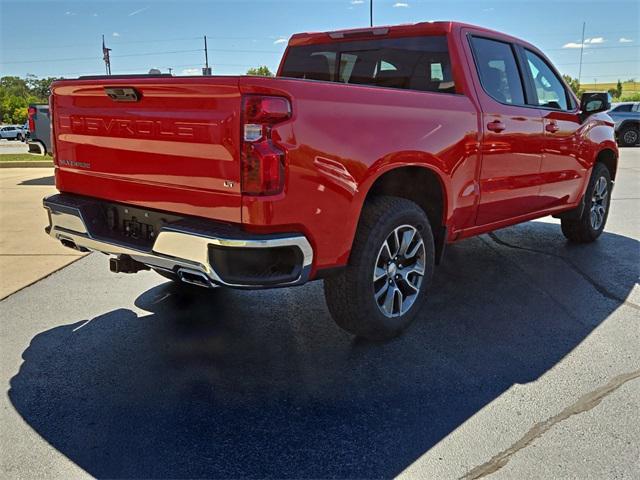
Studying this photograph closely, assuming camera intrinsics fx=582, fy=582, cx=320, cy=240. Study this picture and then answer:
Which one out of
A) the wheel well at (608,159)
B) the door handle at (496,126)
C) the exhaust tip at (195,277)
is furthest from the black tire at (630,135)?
the exhaust tip at (195,277)

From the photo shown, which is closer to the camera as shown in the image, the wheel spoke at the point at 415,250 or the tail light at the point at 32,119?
the wheel spoke at the point at 415,250

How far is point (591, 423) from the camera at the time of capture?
2713mm

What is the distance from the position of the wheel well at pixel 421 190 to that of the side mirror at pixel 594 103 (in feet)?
7.82

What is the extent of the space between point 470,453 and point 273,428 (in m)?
0.88

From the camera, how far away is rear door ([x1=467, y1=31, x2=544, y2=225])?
4.14m

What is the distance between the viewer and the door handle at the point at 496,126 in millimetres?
4090

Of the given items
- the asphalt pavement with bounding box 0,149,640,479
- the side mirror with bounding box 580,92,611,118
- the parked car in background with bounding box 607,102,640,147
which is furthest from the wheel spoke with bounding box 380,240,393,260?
the parked car in background with bounding box 607,102,640,147

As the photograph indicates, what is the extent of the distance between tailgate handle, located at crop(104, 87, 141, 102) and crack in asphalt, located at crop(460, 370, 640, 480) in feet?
7.86

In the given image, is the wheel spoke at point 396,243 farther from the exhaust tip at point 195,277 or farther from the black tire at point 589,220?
the black tire at point 589,220

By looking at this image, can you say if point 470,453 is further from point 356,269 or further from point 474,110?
point 474,110

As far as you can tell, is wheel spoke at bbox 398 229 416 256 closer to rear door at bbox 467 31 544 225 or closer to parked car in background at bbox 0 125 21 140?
rear door at bbox 467 31 544 225

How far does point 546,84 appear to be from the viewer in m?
5.13

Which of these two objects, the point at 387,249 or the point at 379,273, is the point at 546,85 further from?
the point at 379,273

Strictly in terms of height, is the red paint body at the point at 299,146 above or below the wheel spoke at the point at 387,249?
above
